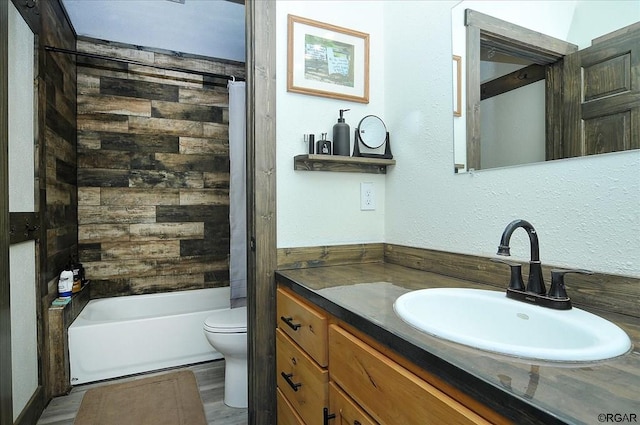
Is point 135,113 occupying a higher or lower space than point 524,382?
higher

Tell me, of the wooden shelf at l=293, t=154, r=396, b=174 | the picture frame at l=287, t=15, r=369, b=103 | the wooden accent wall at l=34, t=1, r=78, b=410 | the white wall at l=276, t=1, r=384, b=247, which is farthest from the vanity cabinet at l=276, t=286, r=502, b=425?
the wooden accent wall at l=34, t=1, r=78, b=410

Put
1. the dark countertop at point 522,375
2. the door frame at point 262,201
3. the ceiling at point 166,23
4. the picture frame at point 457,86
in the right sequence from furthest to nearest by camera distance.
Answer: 1. the ceiling at point 166,23
2. the door frame at point 262,201
3. the picture frame at point 457,86
4. the dark countertop at point 522,375

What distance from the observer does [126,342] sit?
2.25m

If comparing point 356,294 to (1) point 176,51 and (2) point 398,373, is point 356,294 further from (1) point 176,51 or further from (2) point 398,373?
(1) point 176,51

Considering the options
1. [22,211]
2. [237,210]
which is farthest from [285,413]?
[22,211]

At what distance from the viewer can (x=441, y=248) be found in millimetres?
1360

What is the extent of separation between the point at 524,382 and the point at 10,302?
79.5 inches

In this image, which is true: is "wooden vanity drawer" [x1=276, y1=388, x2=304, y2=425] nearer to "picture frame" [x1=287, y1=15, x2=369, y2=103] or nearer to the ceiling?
"picture frame" [x1=287, y1=15, x2=369, y2=103]

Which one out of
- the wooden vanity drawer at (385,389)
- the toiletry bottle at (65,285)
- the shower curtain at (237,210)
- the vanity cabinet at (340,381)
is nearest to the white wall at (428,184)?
the vanity cabinet at (340,381)

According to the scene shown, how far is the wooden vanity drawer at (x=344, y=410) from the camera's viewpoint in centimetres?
80

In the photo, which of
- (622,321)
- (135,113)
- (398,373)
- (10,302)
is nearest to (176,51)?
(135,113)

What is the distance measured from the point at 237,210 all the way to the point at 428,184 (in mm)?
1258

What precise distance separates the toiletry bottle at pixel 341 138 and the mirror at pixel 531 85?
18.5 inches

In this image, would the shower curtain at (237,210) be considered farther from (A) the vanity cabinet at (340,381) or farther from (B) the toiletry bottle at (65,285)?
(B) the toiletry bottle at (65,285)
